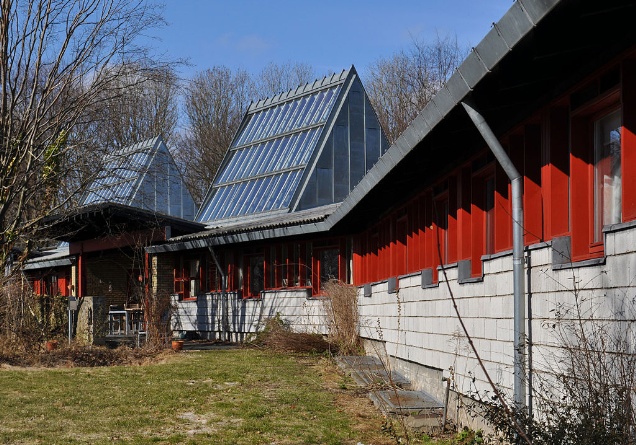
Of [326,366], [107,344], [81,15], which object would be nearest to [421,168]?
[326,366]

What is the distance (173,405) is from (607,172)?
773cm

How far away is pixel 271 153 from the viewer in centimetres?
3397

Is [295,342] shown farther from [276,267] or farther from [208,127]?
[208,127]

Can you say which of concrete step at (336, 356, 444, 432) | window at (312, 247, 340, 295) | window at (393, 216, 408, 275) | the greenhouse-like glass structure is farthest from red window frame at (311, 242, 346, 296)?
concrete step at (336, 356, 444, 432)

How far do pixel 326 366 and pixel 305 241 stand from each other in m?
6.65

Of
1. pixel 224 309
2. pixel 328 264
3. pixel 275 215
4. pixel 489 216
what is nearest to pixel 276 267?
pixel 328 264

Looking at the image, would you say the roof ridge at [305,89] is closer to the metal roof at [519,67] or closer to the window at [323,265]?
the window at [323,265]

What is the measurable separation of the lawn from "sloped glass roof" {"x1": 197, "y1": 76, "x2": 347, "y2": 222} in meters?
12.9

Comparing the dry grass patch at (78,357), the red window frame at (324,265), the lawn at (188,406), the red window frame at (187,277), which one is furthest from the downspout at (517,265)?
the red window frame at (187,277)

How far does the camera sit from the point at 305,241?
81.1ft

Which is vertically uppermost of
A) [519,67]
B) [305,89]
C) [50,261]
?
[305,89]

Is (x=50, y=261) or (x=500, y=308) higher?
(x=50, y=261)

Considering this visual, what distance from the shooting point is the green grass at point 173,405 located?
34.2 feet

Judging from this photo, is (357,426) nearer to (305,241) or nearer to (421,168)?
(421,168)
